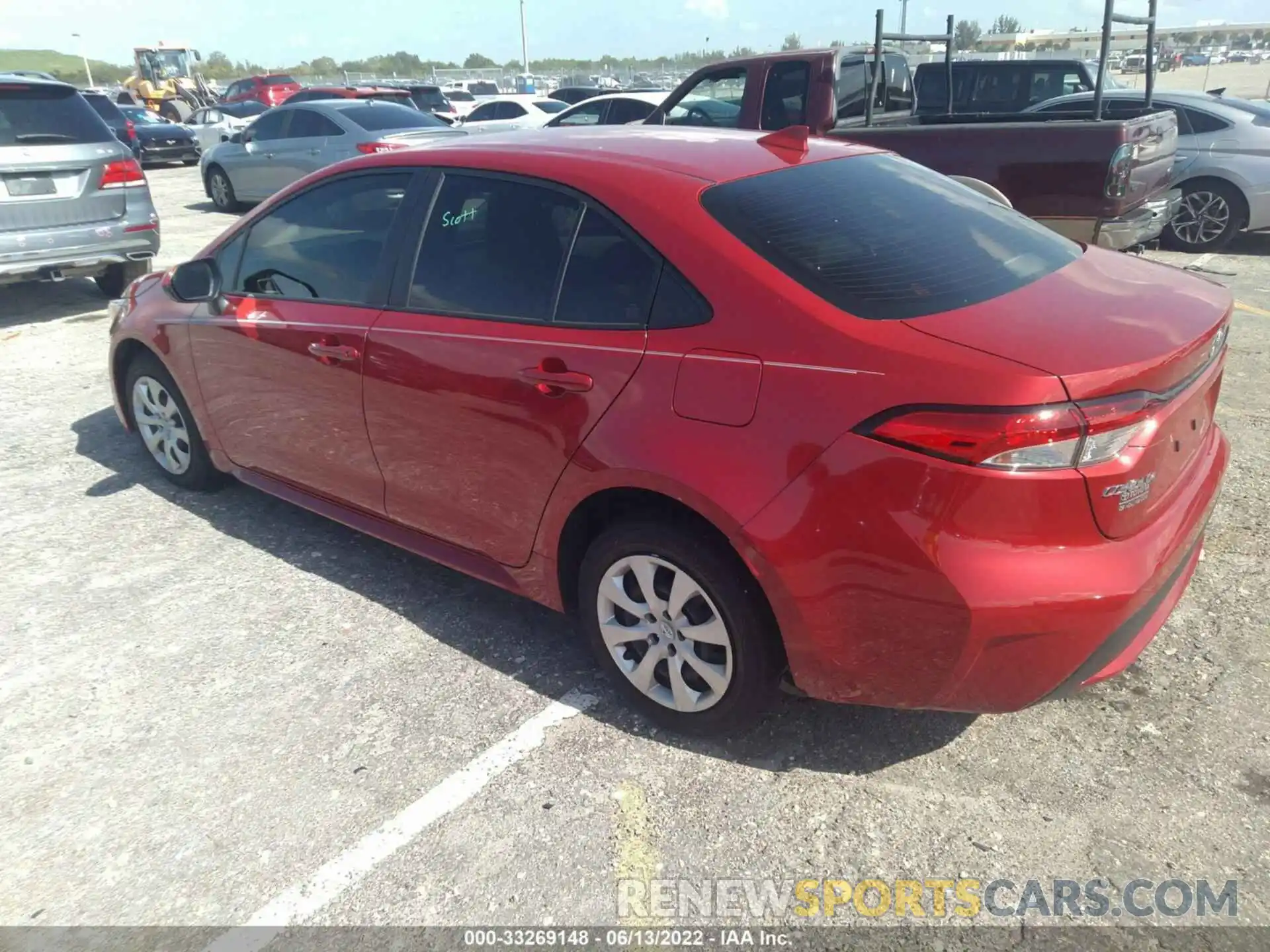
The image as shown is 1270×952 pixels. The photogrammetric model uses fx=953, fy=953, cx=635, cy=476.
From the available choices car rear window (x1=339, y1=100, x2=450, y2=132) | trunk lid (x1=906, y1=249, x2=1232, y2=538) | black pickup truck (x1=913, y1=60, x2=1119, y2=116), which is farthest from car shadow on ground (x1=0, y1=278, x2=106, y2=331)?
black pickup truck (x1=913, y1=60, x2=1119, y2=116)

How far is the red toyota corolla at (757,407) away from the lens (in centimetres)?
226

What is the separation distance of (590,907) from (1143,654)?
81.8 inches

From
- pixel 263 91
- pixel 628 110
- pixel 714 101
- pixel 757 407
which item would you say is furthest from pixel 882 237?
pixel 263 91

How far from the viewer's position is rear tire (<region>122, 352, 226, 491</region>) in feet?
15.2

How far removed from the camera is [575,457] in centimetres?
285

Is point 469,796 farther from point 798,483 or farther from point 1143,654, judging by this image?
point 1143,654

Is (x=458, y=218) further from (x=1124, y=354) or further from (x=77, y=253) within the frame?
(x=77, y=253)

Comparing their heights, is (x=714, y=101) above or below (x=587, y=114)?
above

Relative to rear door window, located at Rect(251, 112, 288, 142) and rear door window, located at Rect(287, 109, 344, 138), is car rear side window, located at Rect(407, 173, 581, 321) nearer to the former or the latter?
rear door window, located at Rect(287, 109, 344, 138)

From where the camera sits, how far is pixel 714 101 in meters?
9.02

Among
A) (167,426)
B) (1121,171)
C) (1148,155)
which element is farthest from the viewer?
(1148,155)

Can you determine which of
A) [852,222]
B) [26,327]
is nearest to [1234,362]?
[852,222]

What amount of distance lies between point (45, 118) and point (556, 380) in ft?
24.0

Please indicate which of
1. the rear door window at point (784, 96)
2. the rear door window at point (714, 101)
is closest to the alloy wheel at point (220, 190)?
the rear door window at point (714, 101)
